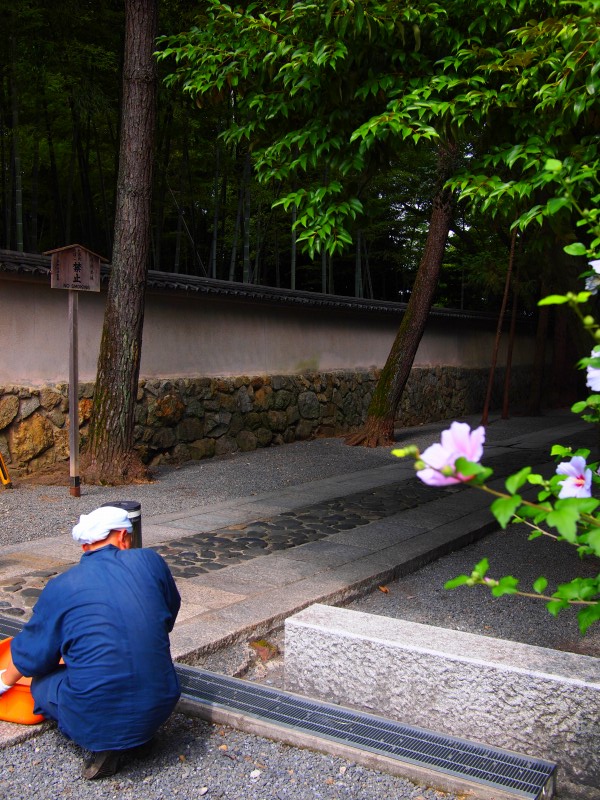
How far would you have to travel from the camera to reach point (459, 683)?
3.15 meters

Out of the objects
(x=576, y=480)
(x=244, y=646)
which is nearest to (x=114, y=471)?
(x=244, y=646)

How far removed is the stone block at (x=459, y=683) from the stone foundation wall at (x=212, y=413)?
6.02m

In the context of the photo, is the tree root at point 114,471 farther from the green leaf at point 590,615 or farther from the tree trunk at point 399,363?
the green leaf at point 590,615

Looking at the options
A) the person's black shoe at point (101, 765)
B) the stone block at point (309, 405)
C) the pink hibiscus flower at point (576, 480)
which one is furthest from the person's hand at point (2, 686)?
the stone block at point (309, 405)

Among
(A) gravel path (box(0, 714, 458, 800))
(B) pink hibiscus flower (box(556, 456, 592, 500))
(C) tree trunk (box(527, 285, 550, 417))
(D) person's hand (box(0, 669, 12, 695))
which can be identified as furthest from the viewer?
(C) tree trunk (box(527, 285, 550, 417))

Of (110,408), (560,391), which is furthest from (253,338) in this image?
(560,391)

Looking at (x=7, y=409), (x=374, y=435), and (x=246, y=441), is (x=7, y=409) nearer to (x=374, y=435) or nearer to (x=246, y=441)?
(x=246, y=441)

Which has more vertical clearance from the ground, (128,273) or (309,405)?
(128,273)

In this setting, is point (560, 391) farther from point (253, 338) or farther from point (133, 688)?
point (133, 688)

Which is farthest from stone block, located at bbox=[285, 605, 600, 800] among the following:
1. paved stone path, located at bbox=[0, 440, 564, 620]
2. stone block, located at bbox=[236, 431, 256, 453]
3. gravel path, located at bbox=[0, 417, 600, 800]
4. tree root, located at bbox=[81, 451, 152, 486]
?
stone block, located at bbox=[236, 431, 256, 453]

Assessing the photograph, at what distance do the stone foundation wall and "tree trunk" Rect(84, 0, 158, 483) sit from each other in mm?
565

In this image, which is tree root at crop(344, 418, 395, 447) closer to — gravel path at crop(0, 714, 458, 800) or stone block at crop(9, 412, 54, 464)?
stone block at crop(9, 412, 54, 464)

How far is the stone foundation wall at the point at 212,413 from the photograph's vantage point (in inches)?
349

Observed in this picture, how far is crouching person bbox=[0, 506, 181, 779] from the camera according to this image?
282 cm
